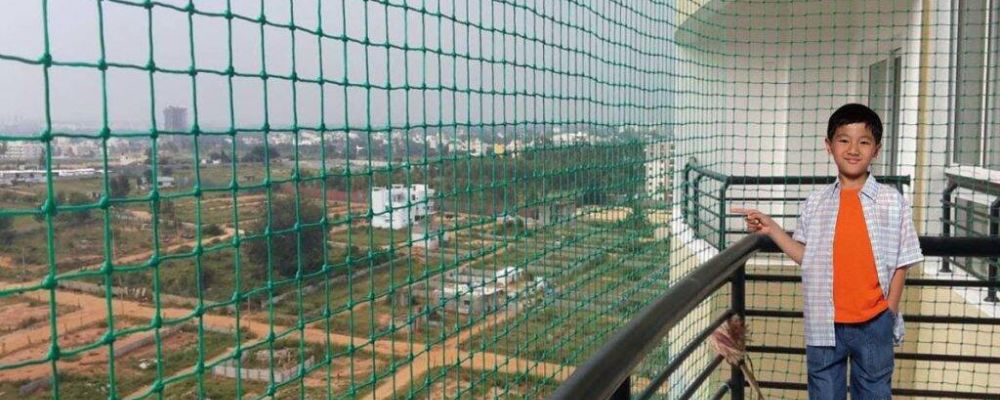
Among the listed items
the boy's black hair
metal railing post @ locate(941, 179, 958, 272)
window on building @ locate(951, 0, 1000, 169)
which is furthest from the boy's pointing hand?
window on building @ locate(951, 0, 1000, 169)

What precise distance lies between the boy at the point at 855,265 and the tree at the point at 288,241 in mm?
1156

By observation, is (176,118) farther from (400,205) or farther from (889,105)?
(889,105)

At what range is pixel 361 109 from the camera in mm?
1662

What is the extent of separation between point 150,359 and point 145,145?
0.31m

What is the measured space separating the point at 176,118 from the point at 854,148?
5.03 feet

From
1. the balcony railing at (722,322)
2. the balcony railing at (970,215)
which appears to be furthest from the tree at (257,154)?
the balcony railing at (970,215)

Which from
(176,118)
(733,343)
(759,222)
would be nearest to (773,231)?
→ (759,222)

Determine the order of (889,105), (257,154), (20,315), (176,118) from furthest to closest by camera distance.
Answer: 1. (889,105)
2. (257,154)
3. (176,118)
4. (20,315)

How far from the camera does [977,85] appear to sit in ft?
13.7

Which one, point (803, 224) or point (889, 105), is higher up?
point (889, 105)

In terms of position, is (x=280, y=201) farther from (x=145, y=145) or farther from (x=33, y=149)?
(x=33, y=149)

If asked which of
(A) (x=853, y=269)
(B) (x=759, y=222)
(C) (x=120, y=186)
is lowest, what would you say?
(A) (x=853, y=269)

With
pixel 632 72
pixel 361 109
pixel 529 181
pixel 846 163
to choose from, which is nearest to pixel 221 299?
pixel 361 109

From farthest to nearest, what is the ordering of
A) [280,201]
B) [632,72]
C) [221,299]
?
[632,72]
[280,201]
[221,299]
